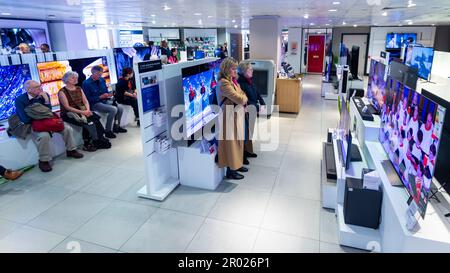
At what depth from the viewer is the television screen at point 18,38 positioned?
29.7 ft

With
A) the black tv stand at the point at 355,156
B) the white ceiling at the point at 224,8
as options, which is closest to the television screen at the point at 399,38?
the white ceiling at the point at 224,8

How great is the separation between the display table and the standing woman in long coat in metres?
3.78

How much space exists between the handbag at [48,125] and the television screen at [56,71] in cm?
123

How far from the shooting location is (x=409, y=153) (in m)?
2.14

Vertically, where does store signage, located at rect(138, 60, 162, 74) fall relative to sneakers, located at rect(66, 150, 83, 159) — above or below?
above

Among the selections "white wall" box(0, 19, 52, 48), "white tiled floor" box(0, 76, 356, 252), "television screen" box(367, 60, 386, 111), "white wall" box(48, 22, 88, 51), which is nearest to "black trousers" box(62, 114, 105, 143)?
"white tiled floor" box(0, 76, 356, 252)

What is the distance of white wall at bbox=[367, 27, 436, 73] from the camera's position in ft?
45.7

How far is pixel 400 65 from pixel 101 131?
4.69 m

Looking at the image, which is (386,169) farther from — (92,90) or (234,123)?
(92,90)

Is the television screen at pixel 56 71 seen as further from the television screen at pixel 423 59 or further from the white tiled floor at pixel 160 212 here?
the television screen at pixel 423 59

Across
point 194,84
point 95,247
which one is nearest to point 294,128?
point 194,84

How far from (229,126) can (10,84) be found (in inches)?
141

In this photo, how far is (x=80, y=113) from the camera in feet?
16.2

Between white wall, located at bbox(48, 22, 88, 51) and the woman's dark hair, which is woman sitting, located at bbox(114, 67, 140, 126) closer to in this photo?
the woman's dark hair
